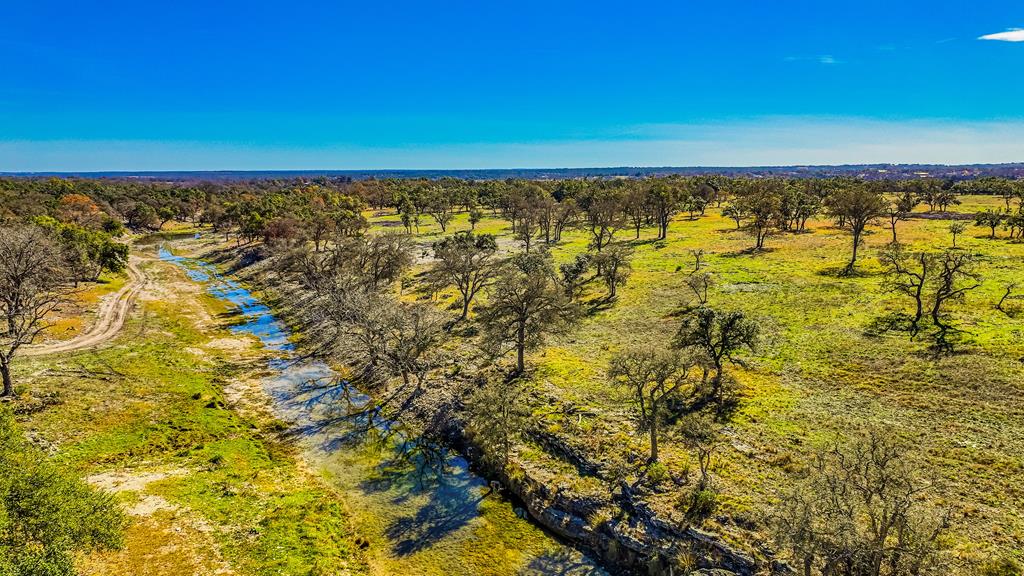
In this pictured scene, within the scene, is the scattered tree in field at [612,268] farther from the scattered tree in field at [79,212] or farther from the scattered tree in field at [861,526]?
the scattered tree in field at [79,212]

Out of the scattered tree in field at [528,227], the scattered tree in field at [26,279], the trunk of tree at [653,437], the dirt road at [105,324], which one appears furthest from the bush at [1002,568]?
the scattered tree in field at [528,227]

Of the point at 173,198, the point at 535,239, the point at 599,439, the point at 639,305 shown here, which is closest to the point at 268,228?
the point at 535,239

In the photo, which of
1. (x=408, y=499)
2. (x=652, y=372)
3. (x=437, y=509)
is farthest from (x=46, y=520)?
(x=652, y=372)

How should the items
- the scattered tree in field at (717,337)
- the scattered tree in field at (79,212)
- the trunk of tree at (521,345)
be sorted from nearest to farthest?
the scattered tree in field at (717,337) → the trunk of tree at (521,345) → the scattered tree in field at (79,212)

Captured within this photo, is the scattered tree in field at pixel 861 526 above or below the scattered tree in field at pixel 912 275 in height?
below

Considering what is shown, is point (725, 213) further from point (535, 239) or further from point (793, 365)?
point (793, 365)

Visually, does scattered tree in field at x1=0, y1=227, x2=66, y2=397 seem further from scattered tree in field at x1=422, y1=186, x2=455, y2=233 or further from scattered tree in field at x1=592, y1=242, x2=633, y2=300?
scattered tree in field at x1=422, y1=186, x2=455, y2=233
